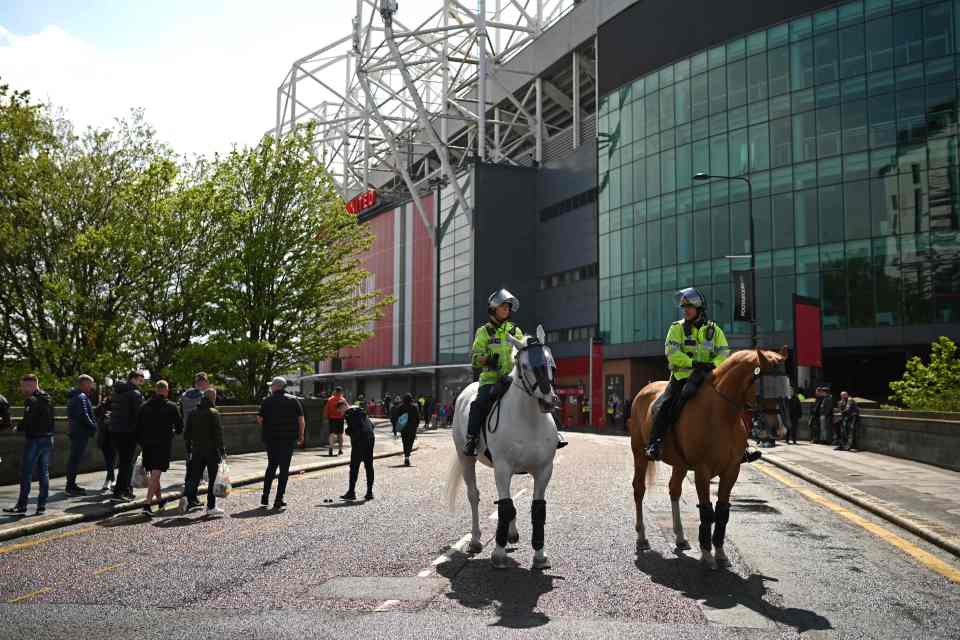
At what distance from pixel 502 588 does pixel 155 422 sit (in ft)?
24.5

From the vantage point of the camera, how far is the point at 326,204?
1191 inches

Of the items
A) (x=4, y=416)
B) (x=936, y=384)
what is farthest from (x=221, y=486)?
(x=936, y=384)

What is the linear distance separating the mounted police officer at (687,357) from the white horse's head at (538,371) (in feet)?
4.13

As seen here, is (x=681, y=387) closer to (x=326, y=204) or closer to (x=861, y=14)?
(x=326, y=204)

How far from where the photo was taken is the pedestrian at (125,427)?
13.3 m

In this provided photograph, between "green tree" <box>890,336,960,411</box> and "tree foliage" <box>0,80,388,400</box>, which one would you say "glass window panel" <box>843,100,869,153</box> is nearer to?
"green tree" <box>890,336,960,411</box>

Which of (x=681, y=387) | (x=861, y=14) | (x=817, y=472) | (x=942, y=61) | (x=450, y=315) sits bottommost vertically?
(x=817, y=472)

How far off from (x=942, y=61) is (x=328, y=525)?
135 ft

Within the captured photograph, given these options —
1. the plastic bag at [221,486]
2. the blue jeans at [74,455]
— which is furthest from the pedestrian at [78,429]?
the plastic bag at [221,486]

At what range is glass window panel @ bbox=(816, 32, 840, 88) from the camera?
45000 mm

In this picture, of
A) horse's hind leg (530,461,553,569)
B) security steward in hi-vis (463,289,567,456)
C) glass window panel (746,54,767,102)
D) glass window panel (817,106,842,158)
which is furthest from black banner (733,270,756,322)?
horse's hind leg (530,461,553,569)

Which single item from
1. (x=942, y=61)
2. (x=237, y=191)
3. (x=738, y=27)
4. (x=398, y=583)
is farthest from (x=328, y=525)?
(x=738, y=27)

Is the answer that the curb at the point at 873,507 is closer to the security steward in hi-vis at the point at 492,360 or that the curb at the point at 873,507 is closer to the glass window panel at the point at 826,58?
the security steward in hi-vis at the point at 492,360

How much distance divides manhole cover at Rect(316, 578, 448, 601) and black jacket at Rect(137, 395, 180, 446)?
248 inches
